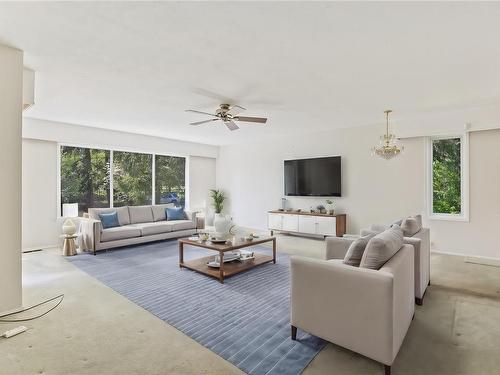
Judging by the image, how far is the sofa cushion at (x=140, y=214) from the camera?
6039 mm

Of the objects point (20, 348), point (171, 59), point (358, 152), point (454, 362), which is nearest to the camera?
point (454, 362)

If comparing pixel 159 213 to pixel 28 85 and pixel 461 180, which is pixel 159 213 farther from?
pixel 461 180

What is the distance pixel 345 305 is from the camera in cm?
192

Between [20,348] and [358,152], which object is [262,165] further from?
[20,348]

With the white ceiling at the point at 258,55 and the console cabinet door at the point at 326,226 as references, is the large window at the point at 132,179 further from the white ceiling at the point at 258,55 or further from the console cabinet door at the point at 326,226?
the console cabinet door at the point at 326,226

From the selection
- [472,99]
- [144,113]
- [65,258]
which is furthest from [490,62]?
[65,258]

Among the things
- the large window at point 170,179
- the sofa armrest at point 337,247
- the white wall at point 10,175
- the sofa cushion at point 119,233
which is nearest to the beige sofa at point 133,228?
the sofa cushion at point 119,233

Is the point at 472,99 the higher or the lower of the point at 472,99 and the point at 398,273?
the higher

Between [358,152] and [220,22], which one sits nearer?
[220,22]

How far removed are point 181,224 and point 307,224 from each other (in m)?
2.85

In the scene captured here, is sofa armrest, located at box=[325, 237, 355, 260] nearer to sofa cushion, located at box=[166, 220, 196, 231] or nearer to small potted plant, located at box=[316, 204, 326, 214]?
small potted plant, located at box=[316, 204, 326, 214]

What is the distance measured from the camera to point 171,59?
2.80 metres

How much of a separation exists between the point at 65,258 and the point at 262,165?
4.88 m

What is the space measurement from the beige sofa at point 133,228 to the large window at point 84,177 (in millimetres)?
786
